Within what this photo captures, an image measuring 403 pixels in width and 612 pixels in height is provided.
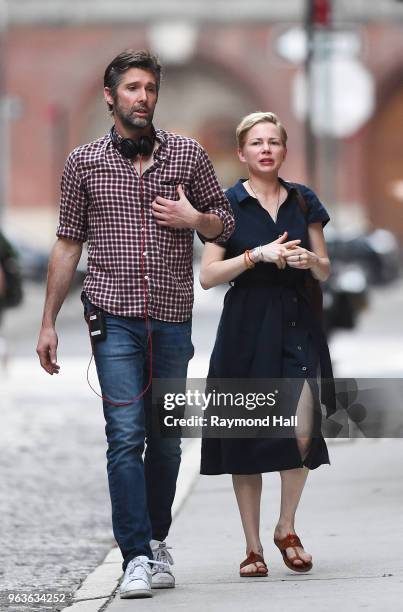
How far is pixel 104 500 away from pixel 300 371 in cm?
348

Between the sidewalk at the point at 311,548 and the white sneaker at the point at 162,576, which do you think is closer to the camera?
the sidewalk at the point at 311,548

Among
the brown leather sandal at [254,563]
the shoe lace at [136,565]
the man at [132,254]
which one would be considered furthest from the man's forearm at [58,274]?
the brown leather sandal at [254,563]

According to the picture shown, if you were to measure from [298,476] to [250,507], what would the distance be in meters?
0.22

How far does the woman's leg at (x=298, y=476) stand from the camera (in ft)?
22.2

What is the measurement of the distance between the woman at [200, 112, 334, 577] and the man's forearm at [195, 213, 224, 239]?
13 centimetres

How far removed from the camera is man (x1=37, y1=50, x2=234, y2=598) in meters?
6.56

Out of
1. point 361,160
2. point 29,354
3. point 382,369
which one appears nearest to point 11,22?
point 361,160

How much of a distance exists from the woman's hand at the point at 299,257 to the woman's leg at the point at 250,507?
2.74 ft

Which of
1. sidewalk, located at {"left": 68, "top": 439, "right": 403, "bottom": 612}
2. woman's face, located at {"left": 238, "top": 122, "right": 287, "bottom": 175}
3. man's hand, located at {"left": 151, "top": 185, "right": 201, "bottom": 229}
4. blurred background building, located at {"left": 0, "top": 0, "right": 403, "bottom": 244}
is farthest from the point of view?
blurred background building, located at {"left": 0, "top": 0, "right": 403, "bottom": 244}

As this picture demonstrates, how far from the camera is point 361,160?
59406 millimetres

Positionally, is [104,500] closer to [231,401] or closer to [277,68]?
[231,401]

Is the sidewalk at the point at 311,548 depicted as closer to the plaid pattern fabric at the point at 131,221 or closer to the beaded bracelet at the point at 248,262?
the plaid pattern fabric at the point at 131,221

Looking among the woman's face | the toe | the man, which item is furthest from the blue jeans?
the woman's face

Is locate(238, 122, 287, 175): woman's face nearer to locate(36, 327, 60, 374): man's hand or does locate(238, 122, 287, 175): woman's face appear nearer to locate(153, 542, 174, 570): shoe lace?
locate(36, 327, 60, 374): man's hand
